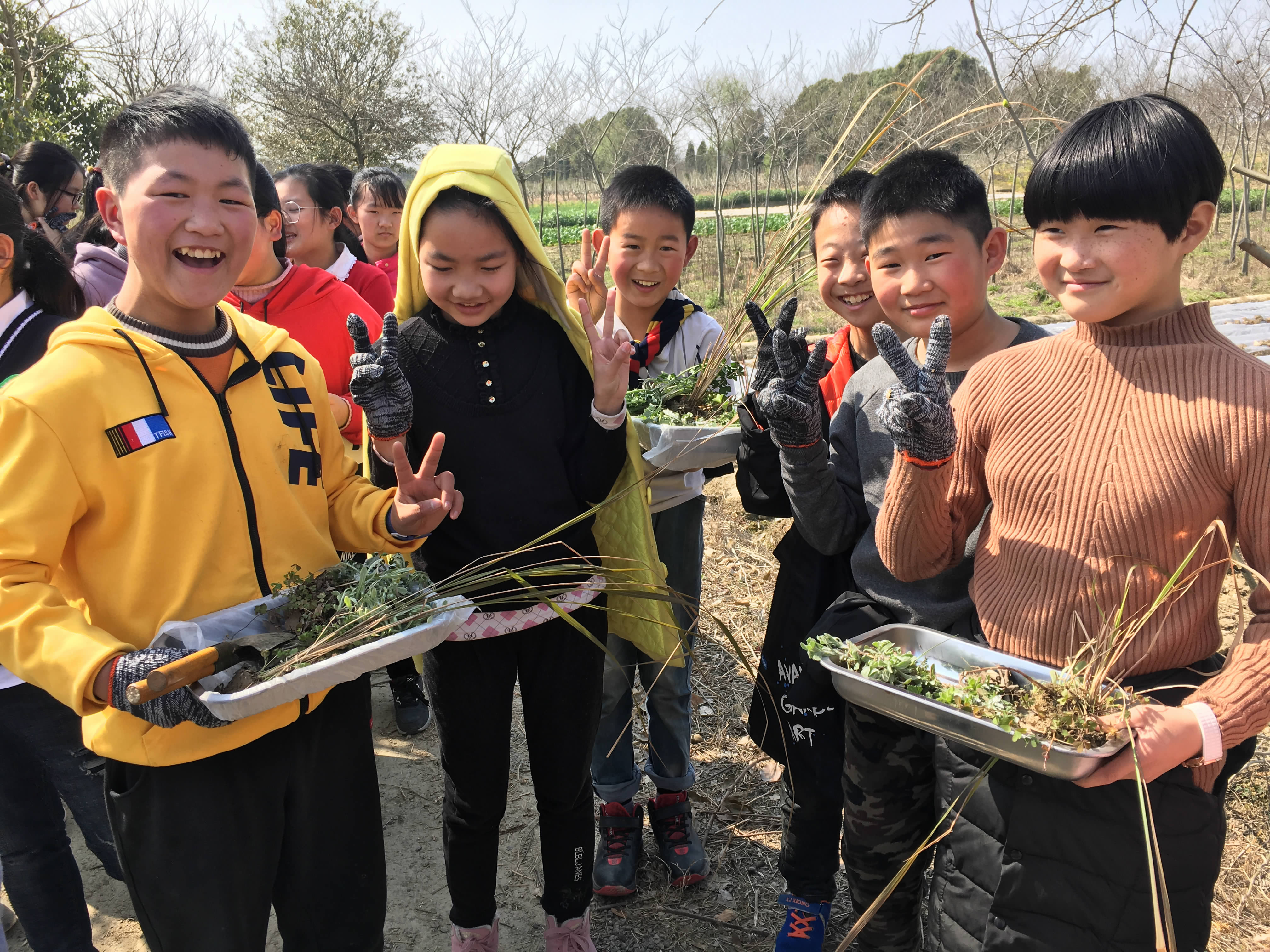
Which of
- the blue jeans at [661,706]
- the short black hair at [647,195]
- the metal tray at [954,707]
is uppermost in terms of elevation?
the short black hair at [647,195]

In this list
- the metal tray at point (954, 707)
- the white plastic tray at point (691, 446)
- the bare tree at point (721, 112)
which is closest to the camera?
the metal tray at point (954, 707)

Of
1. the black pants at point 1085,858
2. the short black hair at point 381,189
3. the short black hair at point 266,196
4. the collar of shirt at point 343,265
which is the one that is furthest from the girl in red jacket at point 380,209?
the black pants at point 1085,858

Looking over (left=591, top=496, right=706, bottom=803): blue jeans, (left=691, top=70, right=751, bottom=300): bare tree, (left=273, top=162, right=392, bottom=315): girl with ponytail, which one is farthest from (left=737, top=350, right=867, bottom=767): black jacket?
(left=691, top=70, right=751, bottom=300): bare tree

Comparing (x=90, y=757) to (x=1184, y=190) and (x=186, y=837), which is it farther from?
(x=1184, y=190)

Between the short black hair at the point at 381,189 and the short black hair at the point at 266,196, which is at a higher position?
the short black hair at the point at 381,189

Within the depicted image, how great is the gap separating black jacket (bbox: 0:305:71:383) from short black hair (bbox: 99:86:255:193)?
0.66 meters

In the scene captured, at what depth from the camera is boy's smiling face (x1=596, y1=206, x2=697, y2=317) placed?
102 inches

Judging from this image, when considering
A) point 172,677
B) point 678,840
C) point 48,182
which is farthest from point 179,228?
point 48,182

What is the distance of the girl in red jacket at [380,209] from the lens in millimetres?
4465

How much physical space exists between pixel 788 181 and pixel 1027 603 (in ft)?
58.6

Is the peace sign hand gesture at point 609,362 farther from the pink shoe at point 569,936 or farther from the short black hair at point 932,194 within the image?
the pink shoe at point 569,936

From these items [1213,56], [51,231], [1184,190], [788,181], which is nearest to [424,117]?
[788,181]

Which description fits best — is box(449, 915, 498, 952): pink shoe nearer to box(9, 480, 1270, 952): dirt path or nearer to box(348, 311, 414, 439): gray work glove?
box(9, 480, 1270, 952): dirt path

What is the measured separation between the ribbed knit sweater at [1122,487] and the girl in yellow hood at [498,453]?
32.9 inches
